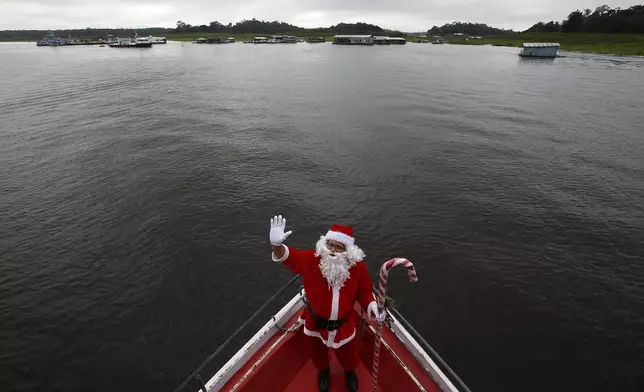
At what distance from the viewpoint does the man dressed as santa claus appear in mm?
5402

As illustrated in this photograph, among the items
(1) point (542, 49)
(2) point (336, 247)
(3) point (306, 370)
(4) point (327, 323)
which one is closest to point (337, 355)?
(4) point (327, 323)

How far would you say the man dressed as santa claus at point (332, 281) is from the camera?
5.40 meters

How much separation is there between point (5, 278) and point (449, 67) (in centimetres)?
8521

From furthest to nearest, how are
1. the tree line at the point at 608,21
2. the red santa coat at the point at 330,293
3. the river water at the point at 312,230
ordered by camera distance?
the tree line at the point at 608,21 < the river water at the point at 312,230 < the red santa coat at the point at 330,293

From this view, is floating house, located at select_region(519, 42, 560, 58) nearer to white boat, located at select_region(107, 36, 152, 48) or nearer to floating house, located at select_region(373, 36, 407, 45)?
floating house, located at select_region(373, 36, 407, 45)

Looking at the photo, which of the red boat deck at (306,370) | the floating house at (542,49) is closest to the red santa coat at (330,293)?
the red boat deck at (306,370)

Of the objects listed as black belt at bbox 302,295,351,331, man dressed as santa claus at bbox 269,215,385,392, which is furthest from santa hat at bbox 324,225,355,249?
black belt at bbox 302,295,351,331

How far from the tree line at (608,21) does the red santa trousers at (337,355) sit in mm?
188414

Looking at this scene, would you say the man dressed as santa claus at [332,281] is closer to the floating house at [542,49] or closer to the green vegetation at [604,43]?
the floating house at [542,49]

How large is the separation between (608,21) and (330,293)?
202m

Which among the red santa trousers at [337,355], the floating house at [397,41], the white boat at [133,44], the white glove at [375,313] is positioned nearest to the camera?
the white glove at [375,313]

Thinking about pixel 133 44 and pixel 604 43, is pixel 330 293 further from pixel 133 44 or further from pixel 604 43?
pixel 133 44

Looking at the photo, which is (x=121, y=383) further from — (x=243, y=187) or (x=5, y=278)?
(x=243, y=187)

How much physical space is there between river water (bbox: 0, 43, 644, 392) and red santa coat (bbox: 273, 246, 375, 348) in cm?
669
